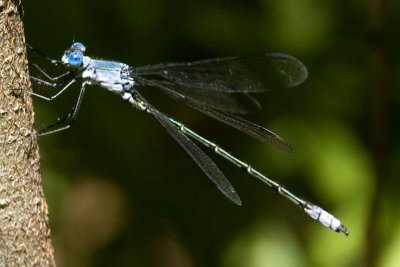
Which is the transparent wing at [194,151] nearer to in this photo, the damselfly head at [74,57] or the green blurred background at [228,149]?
the green blurred background at [228,149]

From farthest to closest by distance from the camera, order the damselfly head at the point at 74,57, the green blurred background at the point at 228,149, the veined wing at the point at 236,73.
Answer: the green blurred background at the point at 228,149
the veined wing at the point at 236,73
the damselfly head at the point at 74,57

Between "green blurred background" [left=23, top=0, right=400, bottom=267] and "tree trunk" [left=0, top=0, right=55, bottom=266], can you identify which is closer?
"tree trunk" [left=0, top=0, right=55, bottom=266]

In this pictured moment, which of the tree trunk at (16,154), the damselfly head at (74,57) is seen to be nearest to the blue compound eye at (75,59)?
the damselfly head at (74,57)

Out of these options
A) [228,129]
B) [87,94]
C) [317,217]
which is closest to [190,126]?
[228,129]

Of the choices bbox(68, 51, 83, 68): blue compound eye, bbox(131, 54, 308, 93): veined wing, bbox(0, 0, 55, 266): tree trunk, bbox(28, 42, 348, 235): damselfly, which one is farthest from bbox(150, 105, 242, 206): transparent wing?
bbox(0, 0, 55, 266): tree trunk

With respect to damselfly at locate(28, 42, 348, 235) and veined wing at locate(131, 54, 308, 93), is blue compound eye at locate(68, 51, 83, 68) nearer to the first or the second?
damselfly at locate(28, 42, 348, 235)

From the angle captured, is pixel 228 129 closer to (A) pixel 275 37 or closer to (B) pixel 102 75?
(A) pixel 275 37
